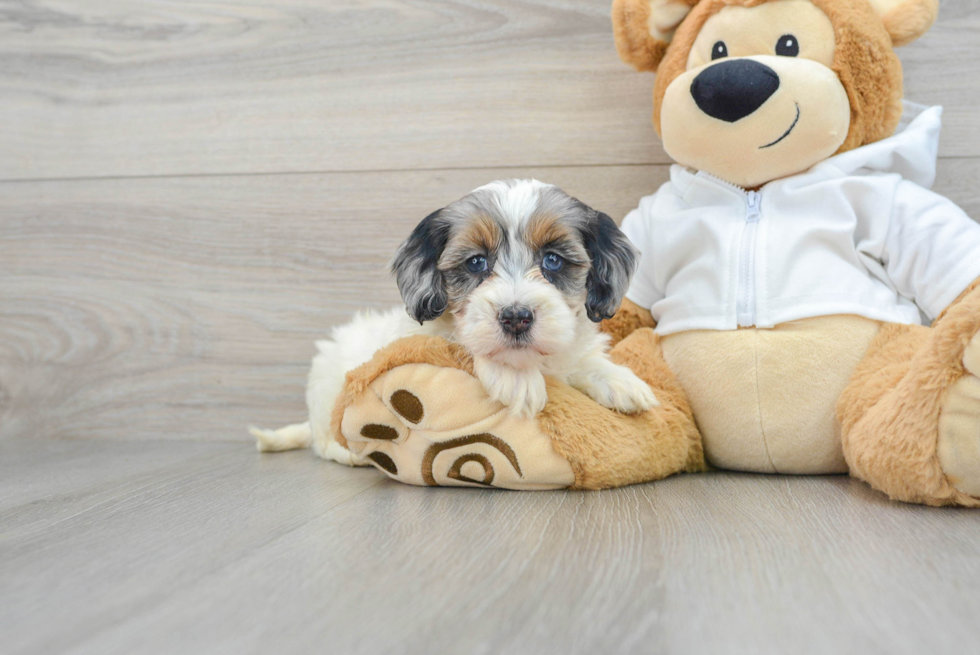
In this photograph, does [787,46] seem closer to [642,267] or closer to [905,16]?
[905,16]

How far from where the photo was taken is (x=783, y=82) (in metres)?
1.42

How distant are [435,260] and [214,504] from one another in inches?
23.0

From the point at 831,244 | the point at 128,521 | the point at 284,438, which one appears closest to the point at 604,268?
the point at 831,244

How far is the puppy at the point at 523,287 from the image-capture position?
49.1 inches

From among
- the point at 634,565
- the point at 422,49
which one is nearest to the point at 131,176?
the point at 422,49

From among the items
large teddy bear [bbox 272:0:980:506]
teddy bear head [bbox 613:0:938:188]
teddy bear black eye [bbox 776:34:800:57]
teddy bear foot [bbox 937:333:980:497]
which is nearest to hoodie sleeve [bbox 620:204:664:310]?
large teddy bear [bbox 272:0:980:506]

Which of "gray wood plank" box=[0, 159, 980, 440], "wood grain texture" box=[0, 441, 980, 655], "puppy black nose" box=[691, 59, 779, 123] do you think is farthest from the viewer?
"gray wood plank" box=[0, 159, 980, 440]

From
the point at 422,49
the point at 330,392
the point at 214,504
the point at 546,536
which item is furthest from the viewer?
the point at 422,49

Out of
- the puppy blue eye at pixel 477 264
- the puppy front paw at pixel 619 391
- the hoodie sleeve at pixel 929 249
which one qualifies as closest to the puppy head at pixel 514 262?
the puppy blue eye at pixel 477 264

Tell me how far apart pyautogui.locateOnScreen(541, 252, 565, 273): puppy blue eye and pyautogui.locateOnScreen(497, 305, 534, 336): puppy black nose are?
0.51 ft

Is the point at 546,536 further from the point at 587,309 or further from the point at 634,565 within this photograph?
the point at 587,309

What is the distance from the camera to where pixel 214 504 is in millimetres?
1336

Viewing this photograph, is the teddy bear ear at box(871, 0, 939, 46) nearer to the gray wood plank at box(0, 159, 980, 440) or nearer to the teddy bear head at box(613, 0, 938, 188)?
the teddy bear head at box(613, 0, 938, 188)

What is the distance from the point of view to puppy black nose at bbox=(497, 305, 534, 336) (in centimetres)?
122
